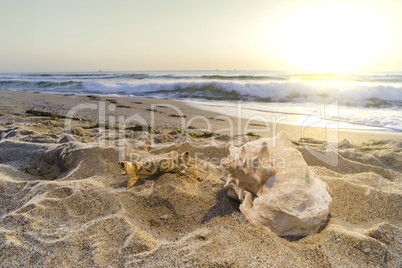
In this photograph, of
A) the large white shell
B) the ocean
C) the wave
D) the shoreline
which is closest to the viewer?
the large white shell

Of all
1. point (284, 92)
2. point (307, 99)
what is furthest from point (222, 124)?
point (284, 92)

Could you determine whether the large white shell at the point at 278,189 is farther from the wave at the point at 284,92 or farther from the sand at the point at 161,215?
the wave at the point at 284,92

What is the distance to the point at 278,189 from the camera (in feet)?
6.25

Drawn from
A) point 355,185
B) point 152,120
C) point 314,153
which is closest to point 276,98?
point 152,120

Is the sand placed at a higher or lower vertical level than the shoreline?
lower

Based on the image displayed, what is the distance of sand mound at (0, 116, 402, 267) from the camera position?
1547 millimetres

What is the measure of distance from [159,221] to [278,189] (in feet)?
3.39

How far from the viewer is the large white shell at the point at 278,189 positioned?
5.70 feet

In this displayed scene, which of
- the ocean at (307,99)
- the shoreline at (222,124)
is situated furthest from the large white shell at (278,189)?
the ocean at (307,99)

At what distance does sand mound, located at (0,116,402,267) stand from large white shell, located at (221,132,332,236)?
4.1 inches

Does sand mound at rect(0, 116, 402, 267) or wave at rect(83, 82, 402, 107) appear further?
wave at rect(83, 82, 402, 107)

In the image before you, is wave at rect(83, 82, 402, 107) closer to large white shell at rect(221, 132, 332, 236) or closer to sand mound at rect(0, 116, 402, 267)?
sand mound at rect(0, 116, 402, 267)

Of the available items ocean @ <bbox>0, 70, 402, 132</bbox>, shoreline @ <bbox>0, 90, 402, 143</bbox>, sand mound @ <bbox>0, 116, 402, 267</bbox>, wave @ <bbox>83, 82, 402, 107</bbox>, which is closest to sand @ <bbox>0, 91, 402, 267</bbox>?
sand mound @ <bbox>0, 116, 402, 267</bbox>

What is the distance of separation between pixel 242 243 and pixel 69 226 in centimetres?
133
